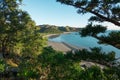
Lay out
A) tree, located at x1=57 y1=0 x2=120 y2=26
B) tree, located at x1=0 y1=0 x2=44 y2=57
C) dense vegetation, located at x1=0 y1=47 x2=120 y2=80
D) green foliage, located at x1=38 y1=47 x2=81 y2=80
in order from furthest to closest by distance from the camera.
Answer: tree, located at x1=0 y1=0 x2=44 y2=57
green foliage, located at x1=38 y1=47 x2=81 y2=80
dense vegetation, located at x1=0 y1=47 x2=120 y2=80
tree, located at x1=57 y1=0 x2=120 y2=26

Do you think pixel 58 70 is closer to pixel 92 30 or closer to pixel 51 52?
pixel 51 52

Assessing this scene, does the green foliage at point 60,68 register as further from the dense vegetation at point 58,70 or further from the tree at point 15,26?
the tree at point 15,26

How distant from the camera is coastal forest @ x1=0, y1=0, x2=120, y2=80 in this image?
15805 mm

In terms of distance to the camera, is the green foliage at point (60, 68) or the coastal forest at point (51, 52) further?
Result: the green foliage at point (60, 68)

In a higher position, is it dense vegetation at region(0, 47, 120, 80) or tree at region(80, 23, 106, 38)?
tree at region(80, 23, 106, 38)

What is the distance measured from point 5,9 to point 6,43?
25.2 ft

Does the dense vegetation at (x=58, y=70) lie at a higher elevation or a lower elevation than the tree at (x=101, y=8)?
lower

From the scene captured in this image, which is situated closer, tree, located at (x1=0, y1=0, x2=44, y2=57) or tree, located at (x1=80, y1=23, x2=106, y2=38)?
tree, located at (x1=80, y1=23, x2=106, y2=38)

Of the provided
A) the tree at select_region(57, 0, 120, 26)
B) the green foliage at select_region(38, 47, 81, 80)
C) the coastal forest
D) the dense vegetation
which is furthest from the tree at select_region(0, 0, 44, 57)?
the tree at select_region(57, 0, 120, 26)

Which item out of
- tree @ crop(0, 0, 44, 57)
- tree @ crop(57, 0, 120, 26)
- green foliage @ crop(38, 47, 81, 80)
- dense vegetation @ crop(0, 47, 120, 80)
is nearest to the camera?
tree @ crop(57, 0, 120, 26)

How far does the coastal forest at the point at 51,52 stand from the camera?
15.8 m

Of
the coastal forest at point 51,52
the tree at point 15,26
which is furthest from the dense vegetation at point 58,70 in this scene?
the tree at point 15,26

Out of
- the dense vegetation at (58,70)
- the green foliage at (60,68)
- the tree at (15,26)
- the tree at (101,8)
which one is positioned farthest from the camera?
the tree at (15,26)

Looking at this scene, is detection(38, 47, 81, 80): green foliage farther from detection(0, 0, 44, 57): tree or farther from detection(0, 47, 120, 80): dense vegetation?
detection(0, 0, 44, 57): tree
